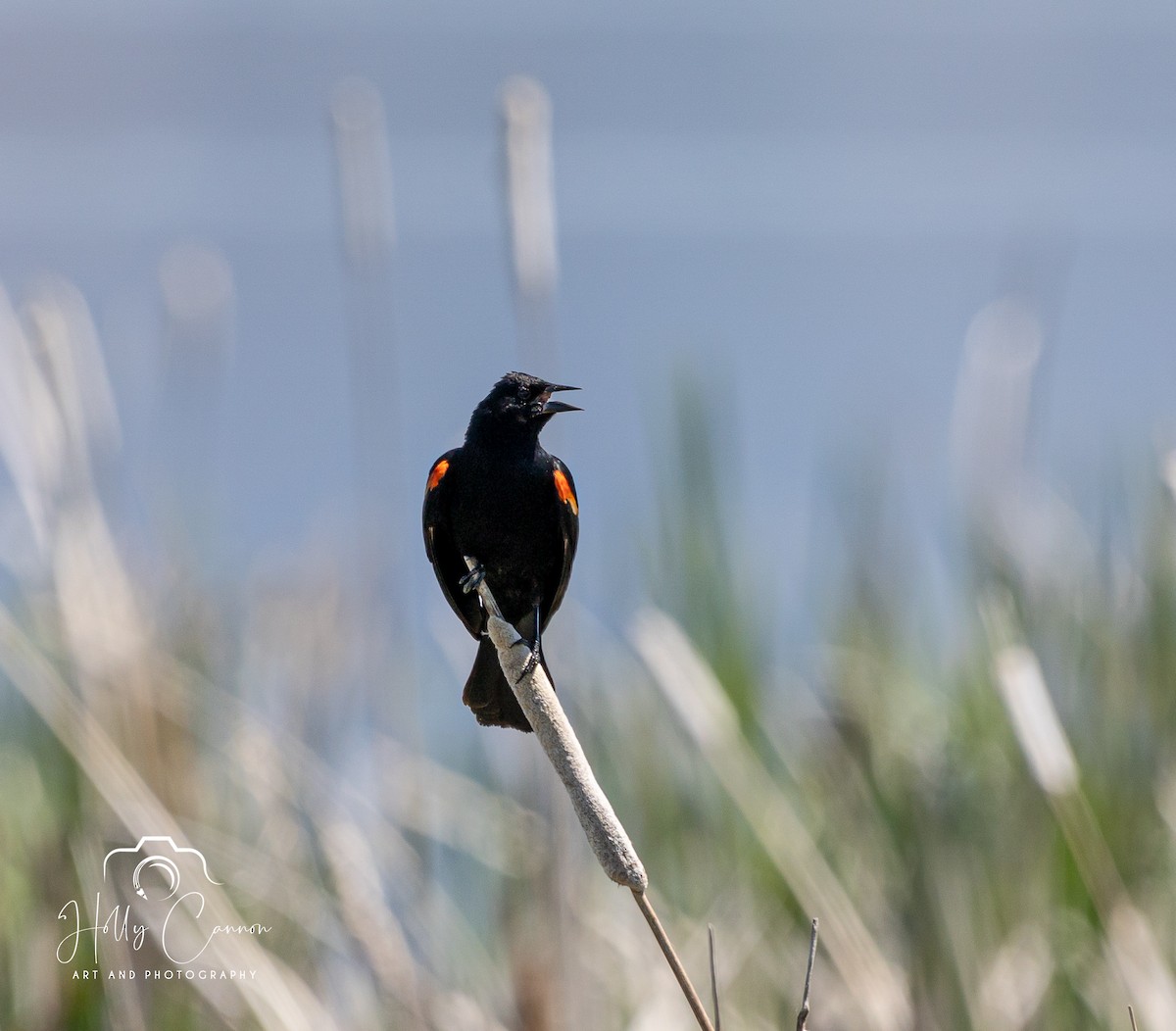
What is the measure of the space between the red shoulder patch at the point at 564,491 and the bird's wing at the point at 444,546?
7.0 inches

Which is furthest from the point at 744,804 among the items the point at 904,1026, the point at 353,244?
the point at 353,244

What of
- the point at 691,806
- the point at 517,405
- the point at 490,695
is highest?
the point at 517,405

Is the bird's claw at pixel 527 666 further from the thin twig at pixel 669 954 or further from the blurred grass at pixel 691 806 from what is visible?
the blurred grass at pixel 691 806

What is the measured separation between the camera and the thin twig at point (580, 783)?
978 millimetres

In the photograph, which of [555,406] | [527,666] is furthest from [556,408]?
[527,666]

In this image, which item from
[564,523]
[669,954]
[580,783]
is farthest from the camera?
[564,523]

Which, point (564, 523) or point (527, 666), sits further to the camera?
point (564, 523)

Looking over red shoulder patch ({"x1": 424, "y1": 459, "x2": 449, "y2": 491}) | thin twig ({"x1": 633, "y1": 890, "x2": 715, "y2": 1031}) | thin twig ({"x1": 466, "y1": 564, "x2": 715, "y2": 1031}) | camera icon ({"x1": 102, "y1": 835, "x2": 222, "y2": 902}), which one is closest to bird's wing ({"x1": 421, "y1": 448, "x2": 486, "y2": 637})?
red shoulder patch ({"x1": 424, "y1": 459, "x2": 449, "y2": 491})

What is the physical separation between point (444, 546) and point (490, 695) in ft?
0.93

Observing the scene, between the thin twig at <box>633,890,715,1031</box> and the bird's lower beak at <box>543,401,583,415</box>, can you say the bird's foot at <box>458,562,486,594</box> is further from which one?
the thin twig at <box>633,890,715,1031</box>

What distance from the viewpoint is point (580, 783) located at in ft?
3.60

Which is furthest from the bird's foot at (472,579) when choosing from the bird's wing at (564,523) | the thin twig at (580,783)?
the thin twig at (580,783)

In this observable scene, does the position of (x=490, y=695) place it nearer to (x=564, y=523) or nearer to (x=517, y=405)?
(x=564, y=523)

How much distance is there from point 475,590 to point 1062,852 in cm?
188
